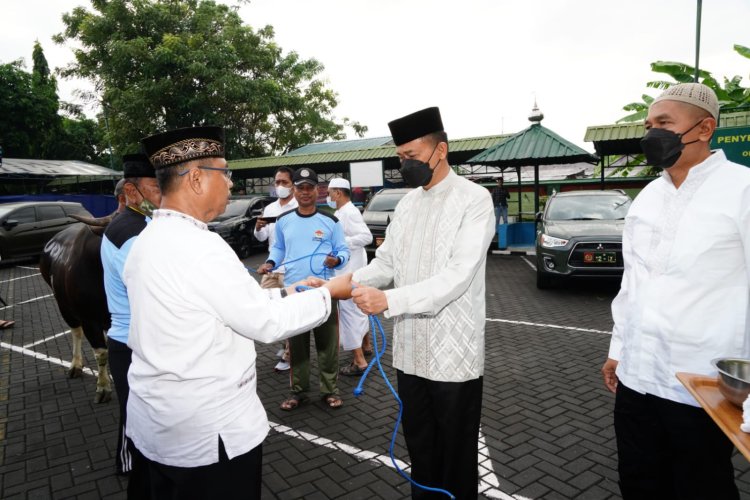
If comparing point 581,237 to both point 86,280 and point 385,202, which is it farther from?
point 86,280

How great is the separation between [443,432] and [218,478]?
1.18m

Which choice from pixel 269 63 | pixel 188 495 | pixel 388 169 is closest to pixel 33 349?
pixel 188 495

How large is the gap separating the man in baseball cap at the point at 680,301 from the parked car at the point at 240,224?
511 inches

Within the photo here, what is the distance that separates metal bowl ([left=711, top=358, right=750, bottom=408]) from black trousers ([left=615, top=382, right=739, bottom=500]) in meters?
0.34

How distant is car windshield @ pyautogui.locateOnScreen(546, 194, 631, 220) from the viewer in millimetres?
9234

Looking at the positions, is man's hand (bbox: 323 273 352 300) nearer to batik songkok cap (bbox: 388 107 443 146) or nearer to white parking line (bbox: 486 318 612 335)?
batik songkok cap (bbox: 388 107 443 146)

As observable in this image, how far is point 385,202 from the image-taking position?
45.3ft

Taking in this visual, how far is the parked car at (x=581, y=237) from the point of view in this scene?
8172 mm

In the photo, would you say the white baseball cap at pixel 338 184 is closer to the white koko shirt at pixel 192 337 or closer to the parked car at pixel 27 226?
the white koko shirt at pixel 192 337

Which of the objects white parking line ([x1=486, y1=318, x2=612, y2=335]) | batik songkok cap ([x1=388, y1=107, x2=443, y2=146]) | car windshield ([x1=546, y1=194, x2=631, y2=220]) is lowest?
white parking line ([x1=486, y1=318, x2=612, y2=335])

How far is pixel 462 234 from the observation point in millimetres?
2420

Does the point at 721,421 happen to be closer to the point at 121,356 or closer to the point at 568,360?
the point at 121,356

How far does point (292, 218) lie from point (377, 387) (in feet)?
6.68

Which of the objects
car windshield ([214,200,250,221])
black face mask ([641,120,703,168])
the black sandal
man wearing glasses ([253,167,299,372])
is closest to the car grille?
man wearing glasses ([253,167,299,372])
